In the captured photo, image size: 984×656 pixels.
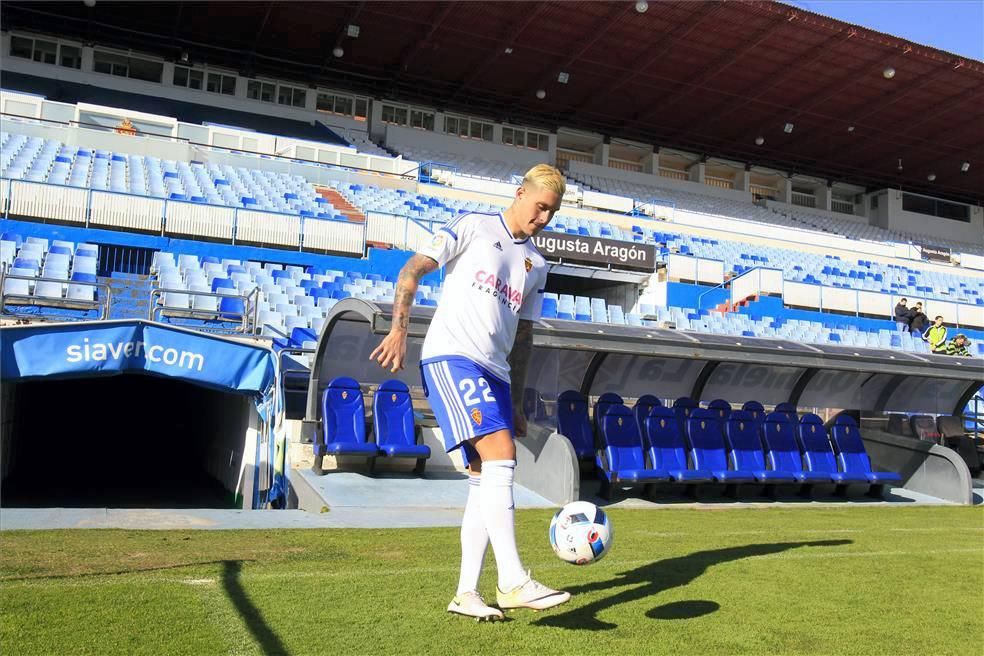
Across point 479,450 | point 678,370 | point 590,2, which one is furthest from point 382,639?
point 590,2

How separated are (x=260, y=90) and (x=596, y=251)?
25529 millimetres

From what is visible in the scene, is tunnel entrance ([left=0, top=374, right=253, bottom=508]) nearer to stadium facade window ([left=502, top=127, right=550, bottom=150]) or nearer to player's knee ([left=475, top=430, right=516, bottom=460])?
player's knee ([left=475, top=430, right=516, bottom=460])

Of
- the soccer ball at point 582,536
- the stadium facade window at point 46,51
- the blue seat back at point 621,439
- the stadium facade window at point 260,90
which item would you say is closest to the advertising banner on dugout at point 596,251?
the blue seat back at point 621,439

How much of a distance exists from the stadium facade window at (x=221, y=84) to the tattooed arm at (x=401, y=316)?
39703 millimetres

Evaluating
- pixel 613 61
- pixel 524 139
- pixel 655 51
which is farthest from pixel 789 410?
pixel 524 139

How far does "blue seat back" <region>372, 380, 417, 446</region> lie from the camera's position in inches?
415

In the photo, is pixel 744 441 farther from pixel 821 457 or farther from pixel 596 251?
pixel 596 251

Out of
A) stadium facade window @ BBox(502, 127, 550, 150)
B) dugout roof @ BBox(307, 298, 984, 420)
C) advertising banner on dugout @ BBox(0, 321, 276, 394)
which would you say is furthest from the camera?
stadium facade window @ BBox(502, 127, 550, 150)

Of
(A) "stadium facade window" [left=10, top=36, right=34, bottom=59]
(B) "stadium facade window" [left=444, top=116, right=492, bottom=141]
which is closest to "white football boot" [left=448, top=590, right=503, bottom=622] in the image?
(A) "stadium facade window" [left=10, top=36, right=34, bottom=59]

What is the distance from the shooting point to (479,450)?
3848 mm

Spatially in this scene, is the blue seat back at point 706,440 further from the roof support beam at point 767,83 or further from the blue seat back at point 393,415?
the roof support beam at point 767,83

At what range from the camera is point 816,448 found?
11.8 meters

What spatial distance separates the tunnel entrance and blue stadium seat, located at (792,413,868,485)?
7.84 m

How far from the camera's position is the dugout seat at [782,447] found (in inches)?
443
